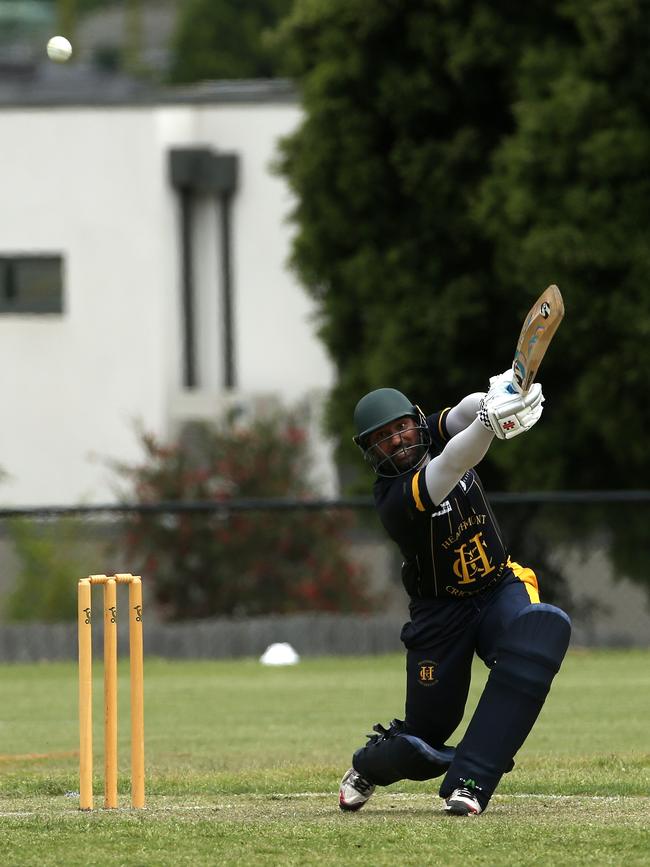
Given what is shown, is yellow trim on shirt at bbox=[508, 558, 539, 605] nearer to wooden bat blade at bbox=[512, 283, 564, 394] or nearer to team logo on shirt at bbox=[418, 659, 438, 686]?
team logo on shirt at bbox=[418, 659, 438, 686]

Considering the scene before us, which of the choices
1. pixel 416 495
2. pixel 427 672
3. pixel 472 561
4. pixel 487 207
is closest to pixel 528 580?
pixel 472 561

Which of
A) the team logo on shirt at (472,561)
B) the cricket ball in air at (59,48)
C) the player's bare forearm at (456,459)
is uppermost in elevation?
the cricket ball in air at (59,48)

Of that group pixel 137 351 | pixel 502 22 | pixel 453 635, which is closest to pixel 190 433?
pixel 137 351

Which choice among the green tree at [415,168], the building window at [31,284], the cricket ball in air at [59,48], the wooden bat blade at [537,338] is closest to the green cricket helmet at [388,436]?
the wooden bat blade at [537,338]

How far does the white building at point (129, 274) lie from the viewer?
27656 millimetres

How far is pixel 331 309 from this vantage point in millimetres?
20547

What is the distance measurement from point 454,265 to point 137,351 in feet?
32.4

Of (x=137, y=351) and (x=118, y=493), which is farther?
(x=137, y=351)

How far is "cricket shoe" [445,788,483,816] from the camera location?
6.87 meters

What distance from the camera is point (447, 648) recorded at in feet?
23.4

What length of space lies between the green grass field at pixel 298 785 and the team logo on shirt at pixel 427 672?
512 mm

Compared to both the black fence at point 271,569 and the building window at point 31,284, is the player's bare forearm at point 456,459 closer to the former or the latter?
the black fence at point 271,569

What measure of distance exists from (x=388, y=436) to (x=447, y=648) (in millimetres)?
865

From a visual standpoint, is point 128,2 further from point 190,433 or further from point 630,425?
point 630,425
